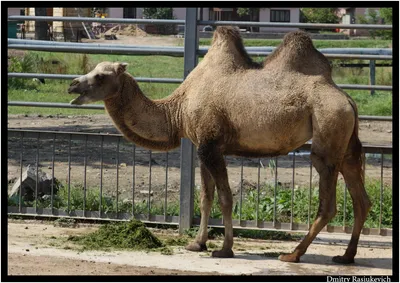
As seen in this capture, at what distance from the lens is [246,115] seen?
9148 mm

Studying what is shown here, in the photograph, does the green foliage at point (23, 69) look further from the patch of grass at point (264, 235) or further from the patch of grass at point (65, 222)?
the patch of grass at point (264, 235)

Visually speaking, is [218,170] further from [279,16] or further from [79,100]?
[279,16]

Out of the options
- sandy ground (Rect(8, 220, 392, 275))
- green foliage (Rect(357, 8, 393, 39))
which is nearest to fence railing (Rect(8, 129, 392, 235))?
sandy ground (Rect(8, 220, 392, 275))

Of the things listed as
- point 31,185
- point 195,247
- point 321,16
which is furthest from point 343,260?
point 321,16

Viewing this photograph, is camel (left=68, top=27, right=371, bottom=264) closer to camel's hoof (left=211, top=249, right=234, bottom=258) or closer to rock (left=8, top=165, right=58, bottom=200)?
camel's hoof (left=211, top=249, right=234, bottom=258)

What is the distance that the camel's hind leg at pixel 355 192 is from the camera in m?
9.16

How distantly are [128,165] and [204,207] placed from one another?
5047mm

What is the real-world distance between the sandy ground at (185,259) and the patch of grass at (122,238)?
0.64 ft

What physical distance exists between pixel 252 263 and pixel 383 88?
2800mm

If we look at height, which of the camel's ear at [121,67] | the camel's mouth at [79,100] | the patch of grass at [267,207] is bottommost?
the patch of grass at [267,207]

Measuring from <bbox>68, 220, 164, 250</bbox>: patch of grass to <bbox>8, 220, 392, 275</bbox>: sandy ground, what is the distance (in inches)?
7.6

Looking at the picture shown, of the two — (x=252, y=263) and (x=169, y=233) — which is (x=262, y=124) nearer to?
(x=252, y=263)

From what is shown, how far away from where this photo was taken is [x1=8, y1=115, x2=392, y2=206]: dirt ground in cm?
1261

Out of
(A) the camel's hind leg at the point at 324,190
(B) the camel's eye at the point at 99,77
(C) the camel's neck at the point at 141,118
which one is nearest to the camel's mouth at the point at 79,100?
(B) the camel's eye at the point at 99,77
